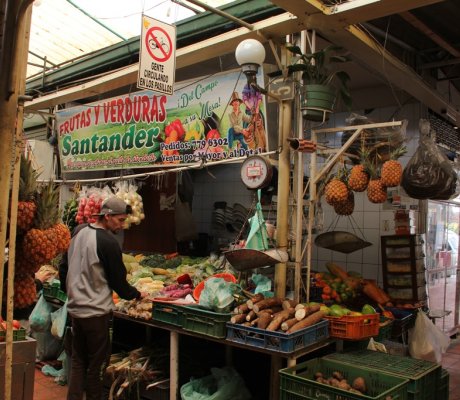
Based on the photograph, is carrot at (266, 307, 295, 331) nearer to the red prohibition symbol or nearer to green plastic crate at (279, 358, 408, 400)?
green plastic crate at (279, 358, 408, 400)

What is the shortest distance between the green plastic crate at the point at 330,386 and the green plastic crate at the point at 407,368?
0.07 meters

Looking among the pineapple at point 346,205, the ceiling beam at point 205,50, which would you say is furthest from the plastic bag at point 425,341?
the ceiling beam at point 205,50

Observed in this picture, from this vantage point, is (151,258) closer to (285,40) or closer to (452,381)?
(285,40)

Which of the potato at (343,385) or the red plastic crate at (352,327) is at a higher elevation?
the red plastic crate at (352,327)

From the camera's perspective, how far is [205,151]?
5922 mm

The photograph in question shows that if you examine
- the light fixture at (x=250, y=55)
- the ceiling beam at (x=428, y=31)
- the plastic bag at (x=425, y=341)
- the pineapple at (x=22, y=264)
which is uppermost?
the ceiling beam at (x=428, y=31)

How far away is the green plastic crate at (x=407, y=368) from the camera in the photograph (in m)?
3.71

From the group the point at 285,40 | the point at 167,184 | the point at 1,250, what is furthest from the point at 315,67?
the point at 167,184

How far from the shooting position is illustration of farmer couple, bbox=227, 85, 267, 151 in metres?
5.26

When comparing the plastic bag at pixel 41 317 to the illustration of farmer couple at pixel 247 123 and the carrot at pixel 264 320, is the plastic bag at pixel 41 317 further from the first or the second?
the carrot at pixel 264 320

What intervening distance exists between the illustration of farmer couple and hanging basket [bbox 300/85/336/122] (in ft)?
2.67

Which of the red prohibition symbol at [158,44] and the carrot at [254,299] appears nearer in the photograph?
the carrot at [254,299]

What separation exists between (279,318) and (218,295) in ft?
2.33

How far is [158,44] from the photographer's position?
4.76 m
